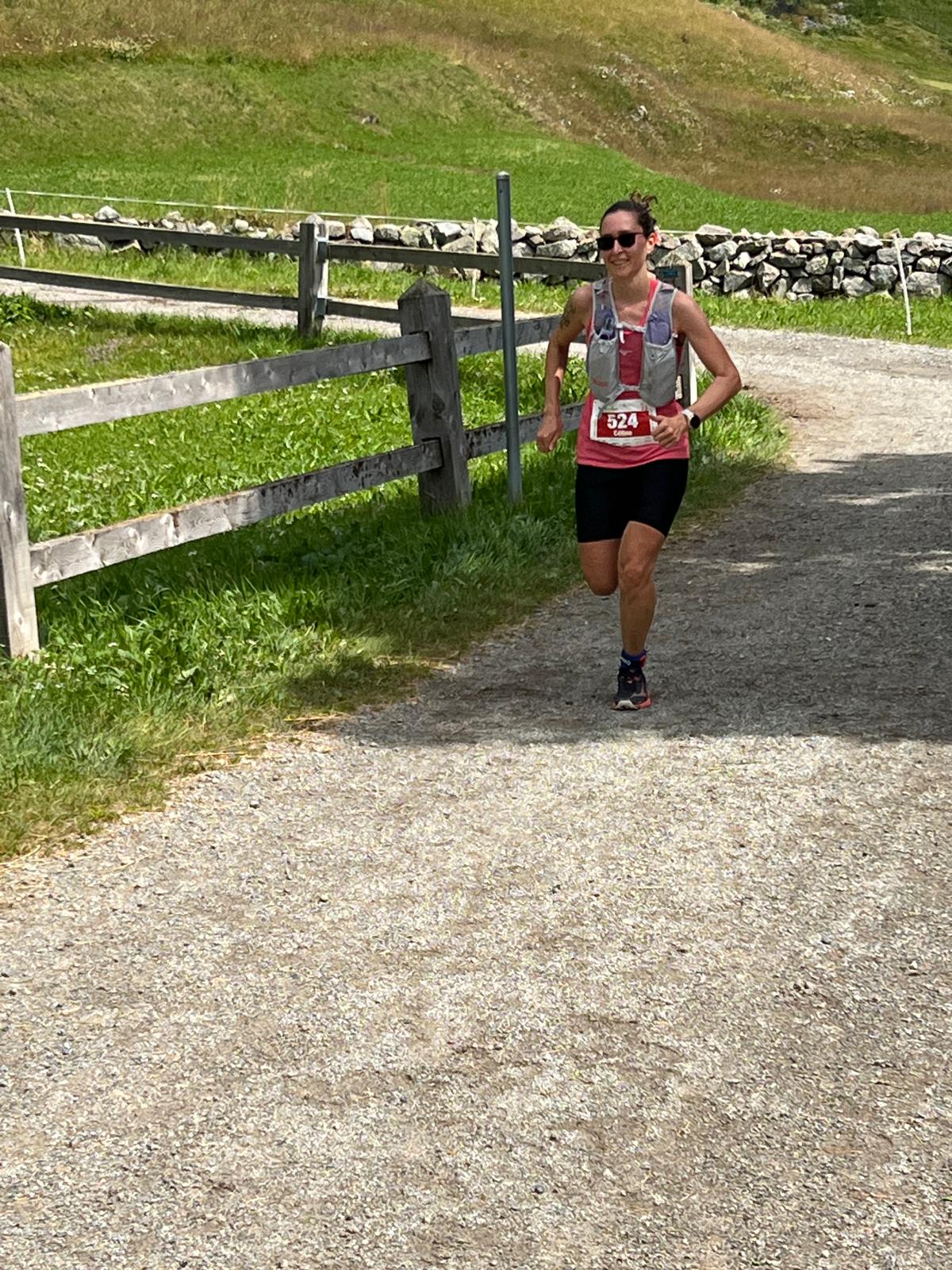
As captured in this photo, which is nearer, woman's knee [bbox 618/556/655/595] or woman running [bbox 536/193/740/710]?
woman running [bbox 536/193/740/710]

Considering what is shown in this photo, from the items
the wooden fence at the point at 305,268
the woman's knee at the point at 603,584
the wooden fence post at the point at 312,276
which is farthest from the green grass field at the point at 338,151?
the woman's knee at the point at 603,584

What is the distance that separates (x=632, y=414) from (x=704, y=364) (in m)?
0.33

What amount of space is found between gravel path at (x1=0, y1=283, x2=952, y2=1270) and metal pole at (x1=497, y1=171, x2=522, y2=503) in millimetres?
2914

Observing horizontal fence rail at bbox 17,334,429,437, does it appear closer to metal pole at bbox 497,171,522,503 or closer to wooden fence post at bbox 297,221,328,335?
metal pole at bbox 497,171,522,503

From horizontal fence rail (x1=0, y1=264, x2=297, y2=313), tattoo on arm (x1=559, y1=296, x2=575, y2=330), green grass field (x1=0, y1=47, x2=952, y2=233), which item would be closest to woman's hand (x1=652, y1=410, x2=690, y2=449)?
tattoo on arm (x1=559, y1=296, x2=575, y2=330)

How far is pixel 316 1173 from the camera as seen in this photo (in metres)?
3.52

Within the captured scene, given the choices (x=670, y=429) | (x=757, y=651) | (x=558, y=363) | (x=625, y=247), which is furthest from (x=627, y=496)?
(x=757, y=651)

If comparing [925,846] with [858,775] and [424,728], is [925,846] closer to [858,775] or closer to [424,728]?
[858,775]

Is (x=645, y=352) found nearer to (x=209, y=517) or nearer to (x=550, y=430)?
(x=550, y=430)

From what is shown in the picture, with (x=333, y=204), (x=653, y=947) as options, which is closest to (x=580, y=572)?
(x=653, y=947)

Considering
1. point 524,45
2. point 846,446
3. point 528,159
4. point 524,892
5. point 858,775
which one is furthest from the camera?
point 524,45

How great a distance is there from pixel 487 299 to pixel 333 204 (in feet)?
37.4

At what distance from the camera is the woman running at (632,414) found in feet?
20.4

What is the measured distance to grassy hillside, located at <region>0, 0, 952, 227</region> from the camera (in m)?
39.4
